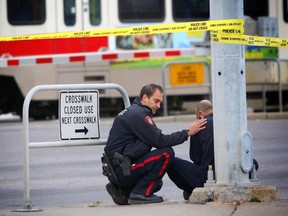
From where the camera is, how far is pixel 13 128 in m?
18.7

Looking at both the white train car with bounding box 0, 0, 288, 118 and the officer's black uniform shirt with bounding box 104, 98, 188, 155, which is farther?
the white train car with bounding box 0, 0, 288, 118

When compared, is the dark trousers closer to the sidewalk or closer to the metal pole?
the sidewalk

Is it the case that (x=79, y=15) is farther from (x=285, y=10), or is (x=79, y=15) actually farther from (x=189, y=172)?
(x=189, y=172)

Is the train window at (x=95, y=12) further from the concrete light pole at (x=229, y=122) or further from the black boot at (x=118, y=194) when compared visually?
the concrete light pole at (x=229, y=122)

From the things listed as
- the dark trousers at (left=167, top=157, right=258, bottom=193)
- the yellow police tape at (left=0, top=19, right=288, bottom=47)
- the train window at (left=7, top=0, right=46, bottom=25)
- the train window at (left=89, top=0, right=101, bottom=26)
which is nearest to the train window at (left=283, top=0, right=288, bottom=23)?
the train window at (left=89, top=0, right=101, bottom=26)

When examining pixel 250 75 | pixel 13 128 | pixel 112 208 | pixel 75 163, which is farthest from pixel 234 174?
pixel 250 75

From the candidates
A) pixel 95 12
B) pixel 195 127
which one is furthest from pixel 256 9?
pixel 195 127

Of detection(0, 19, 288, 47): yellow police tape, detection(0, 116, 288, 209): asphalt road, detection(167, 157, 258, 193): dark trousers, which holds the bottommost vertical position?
detection(0, 116, 288, 209): asphalt road

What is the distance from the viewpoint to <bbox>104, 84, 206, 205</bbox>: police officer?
30.3ft

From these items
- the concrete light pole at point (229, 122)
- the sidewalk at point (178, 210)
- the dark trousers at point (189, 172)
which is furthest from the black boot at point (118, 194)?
the concrete light pole at point (229, 122)

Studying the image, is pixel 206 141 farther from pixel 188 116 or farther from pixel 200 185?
pixel 188 116

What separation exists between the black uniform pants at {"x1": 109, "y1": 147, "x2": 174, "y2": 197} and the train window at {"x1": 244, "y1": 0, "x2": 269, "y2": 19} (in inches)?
454

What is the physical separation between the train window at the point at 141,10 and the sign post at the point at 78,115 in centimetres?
1030

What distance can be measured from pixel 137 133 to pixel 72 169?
4.04 m
